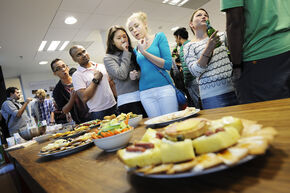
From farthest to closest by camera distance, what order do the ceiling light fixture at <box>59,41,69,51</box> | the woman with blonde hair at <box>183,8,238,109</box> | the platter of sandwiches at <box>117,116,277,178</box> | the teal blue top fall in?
the ceiling light fixture at <box>59,41,69,51</box> → the teal blue top → the woman with blonde hair at <box>183,8,238,109</box> → the platter of sandwiches at <box>117,116,277,178</box>

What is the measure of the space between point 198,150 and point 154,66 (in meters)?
1.28

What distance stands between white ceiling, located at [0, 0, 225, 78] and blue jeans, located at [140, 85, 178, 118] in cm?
322

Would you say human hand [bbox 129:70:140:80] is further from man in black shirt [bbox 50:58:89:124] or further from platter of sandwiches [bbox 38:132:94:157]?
man in black shirt [bbox 50:58:89:124]

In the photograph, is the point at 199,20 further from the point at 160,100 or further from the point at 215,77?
the point at 160,100

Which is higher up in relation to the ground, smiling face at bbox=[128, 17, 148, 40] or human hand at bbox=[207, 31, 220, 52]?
smiling face at bbox=[128, 17, 148, 40]

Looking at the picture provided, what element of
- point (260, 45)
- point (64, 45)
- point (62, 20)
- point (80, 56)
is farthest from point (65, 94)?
point (64, 45)

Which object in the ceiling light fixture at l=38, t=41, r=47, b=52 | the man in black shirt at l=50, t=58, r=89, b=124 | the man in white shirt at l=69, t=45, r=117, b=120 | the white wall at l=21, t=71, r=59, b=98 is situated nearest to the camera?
the man in white shirt at l=69, t=45, r=117, b=120

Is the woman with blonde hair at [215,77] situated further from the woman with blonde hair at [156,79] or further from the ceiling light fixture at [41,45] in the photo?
the ceiling light fixture at [41,45]

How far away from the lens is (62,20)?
443 centimetres

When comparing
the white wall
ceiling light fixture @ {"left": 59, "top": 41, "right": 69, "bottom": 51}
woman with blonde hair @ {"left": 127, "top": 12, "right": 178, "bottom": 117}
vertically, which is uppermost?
ceiling light fixture @ {"left": 59, "top": 41, "right": 69, "bottom": 51}

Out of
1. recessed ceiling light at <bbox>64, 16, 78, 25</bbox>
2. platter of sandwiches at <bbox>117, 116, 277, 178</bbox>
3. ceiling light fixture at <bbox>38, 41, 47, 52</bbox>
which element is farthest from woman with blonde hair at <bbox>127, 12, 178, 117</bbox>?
ceiling light fixture at <bbox>38, 41, 47, 52</bbox>

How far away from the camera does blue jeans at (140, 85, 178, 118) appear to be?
1533 mm

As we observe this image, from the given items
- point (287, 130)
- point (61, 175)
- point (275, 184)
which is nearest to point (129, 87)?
point (61, 175)

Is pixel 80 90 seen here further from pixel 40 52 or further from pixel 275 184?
pixel 40 52
